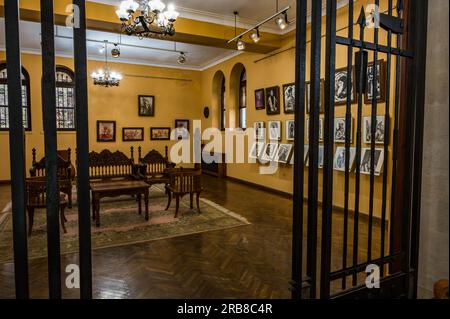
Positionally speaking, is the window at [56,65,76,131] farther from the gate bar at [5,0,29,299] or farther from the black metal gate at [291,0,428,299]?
the black metal gate at [291,0,428,299]

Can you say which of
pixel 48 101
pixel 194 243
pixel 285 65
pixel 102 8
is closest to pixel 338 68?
pixel 285 65

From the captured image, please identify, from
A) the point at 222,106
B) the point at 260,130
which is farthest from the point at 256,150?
the point at 222,106

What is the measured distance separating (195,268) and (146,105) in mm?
7767

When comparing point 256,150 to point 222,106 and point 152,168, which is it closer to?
point 152,168

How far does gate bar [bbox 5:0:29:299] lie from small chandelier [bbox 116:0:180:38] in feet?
10.3

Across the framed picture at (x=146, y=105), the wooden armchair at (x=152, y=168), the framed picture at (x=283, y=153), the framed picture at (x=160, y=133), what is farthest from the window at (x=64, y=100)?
the framed picture at (x=283, y=153)

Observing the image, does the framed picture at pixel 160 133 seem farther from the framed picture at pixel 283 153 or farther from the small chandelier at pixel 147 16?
the small chandelier at pixel 147 16

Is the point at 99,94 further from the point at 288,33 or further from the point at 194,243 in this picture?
the point at 194,243

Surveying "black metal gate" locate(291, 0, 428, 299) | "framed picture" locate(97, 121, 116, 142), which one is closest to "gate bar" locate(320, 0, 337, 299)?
"black metal gate" locate(291, 0, 428, 299)

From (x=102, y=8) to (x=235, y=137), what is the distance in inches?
185

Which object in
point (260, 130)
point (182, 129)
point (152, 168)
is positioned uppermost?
point (182, 129)

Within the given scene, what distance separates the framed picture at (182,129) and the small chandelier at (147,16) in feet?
19.5

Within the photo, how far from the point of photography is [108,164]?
6836 millimetres

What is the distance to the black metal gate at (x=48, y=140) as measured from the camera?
1143mm
